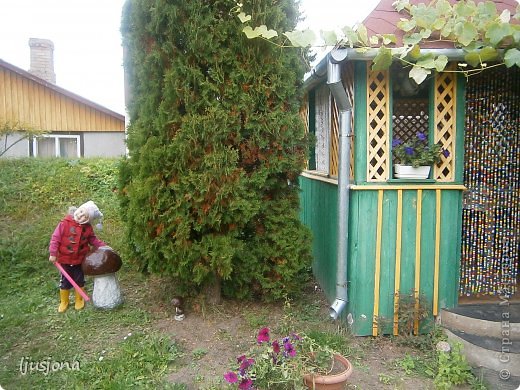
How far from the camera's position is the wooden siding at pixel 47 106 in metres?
11.3

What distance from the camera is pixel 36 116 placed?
38.1 ft

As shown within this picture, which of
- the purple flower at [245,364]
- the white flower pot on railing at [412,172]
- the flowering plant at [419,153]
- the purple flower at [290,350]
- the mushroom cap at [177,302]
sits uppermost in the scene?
the flowering plant at [419,153]

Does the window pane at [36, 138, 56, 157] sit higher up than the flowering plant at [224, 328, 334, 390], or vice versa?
the window pane at [36, 138, 56, 157]

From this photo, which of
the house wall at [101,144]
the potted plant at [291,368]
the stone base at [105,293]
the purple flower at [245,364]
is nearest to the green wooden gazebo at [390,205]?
the potted plant at [291,368]

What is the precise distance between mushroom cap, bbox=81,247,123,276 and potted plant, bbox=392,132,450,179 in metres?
3.08

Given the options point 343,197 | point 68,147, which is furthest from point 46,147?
point 343,197

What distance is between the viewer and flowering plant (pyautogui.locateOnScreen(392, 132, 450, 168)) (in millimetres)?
3604

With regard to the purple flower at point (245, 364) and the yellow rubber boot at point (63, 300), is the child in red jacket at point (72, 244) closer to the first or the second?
the yellow rubber boot at point (63, 300)

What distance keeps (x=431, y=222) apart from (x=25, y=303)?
447cm

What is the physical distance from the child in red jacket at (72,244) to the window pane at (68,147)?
8618mm

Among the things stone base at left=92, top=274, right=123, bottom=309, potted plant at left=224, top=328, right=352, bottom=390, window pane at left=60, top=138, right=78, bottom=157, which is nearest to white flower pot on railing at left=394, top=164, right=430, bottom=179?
potted plant at left=224, top=328, right=352, bottom=390

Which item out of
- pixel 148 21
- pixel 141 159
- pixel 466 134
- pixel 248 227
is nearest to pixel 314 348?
pixel 248 227

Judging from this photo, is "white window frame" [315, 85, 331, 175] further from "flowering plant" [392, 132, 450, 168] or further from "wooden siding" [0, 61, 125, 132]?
"wooden siding" [0, 61, 125, 132]

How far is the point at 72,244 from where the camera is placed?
4.31m
